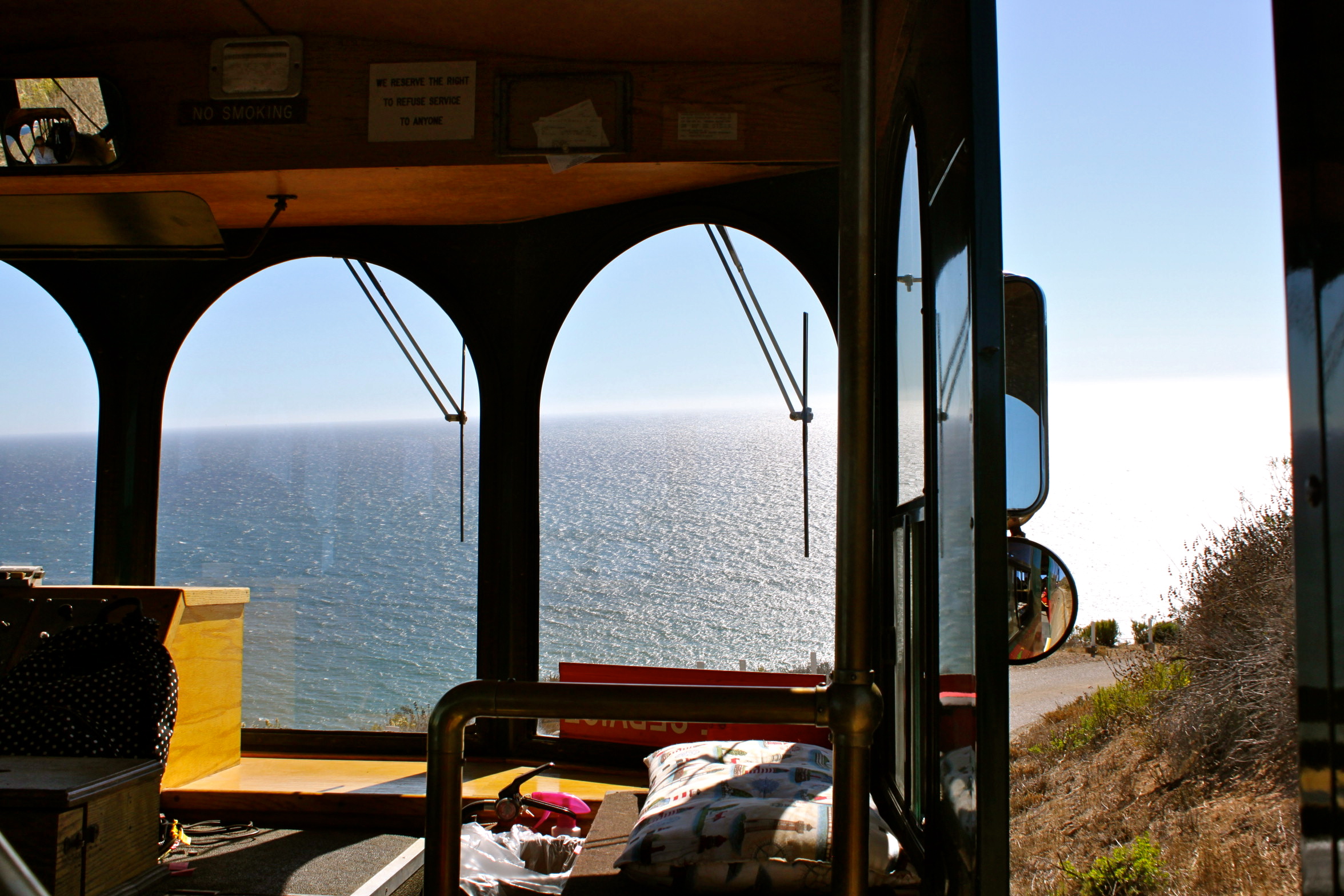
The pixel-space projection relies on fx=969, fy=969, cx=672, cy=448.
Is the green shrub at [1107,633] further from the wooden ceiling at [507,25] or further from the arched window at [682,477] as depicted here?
the wooden ceiling at [507,25]

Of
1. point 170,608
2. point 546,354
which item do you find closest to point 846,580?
point 546,354

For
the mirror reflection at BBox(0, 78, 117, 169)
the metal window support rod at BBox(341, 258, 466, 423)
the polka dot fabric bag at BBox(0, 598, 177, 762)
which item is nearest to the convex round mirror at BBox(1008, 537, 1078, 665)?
the polka dot fabric bag at BBox(0, 598, 177, 762)

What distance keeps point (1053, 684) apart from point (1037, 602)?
2.36 meters

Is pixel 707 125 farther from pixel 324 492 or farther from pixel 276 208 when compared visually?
pixel 324 492

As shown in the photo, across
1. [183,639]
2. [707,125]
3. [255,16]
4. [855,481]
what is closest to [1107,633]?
[707,125]

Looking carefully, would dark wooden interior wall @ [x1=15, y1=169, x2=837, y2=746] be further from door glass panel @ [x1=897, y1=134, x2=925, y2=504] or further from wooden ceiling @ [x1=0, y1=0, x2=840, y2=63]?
door glass panel @ [x1=897, y1=134, x2=925, y2=504]

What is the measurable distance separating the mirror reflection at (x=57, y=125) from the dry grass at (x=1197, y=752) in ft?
8.78

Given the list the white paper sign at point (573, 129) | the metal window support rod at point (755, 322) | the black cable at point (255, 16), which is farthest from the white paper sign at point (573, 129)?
the metal window support rod at point (755, 322)

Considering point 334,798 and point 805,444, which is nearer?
point 334,798

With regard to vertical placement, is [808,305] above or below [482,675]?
above

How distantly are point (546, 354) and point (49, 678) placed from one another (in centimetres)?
163

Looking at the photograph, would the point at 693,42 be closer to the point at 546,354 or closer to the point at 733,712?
the point at 546,354

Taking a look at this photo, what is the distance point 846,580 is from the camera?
105 centimetres

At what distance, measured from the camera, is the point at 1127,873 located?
2566 millimetres
